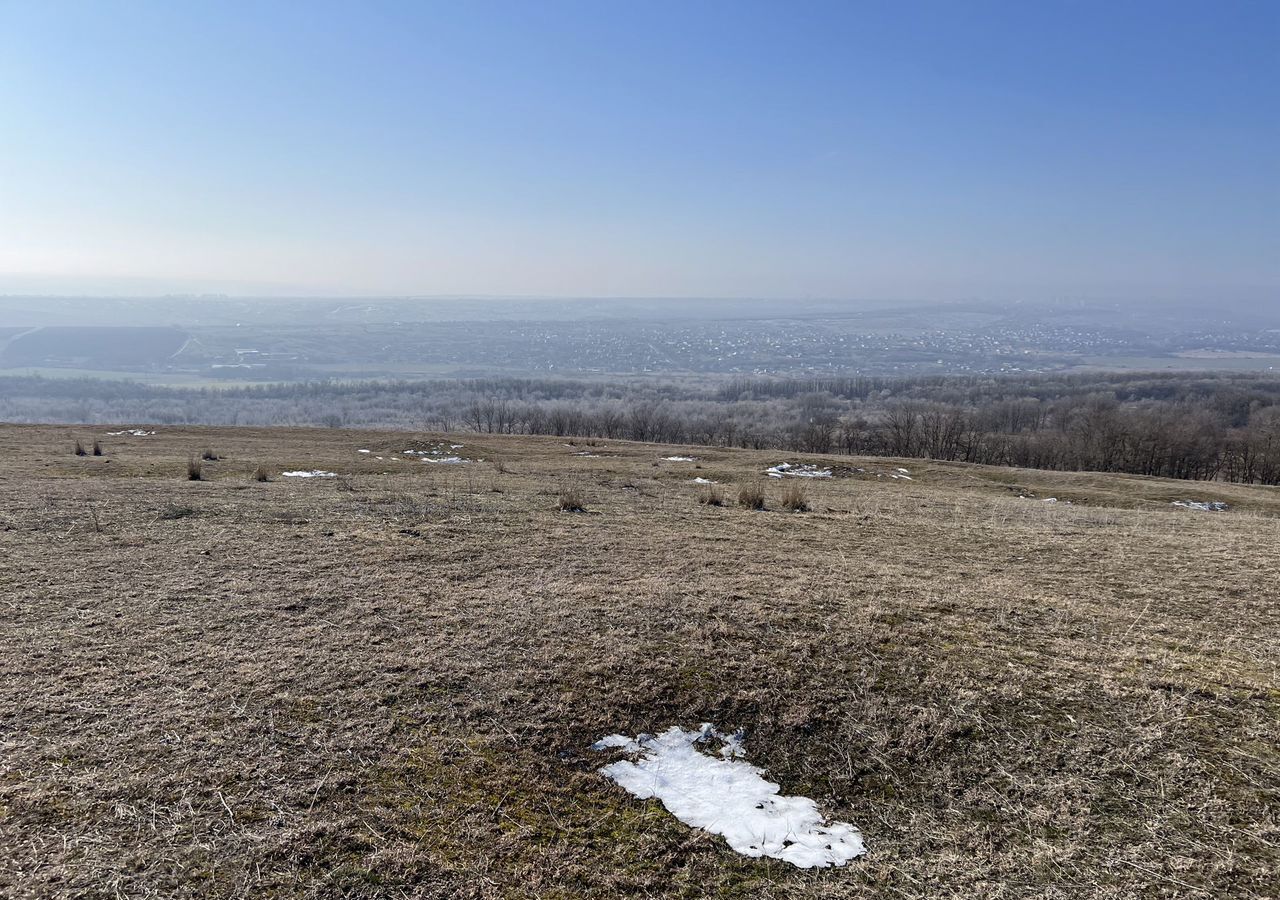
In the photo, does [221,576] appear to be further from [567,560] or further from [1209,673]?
[1209,673]

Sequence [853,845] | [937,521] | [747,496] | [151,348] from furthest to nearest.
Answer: [151,348]
[747,496]
[937,521]
[853,845]

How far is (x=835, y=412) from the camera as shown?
10825 cm

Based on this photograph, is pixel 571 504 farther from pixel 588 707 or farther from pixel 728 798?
pixel 728 798

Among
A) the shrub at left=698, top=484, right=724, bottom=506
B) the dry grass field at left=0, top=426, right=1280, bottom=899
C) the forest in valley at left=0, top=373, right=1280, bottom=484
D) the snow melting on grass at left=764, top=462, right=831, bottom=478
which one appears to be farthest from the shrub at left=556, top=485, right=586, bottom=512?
the forest in valley at left=0, top=373, right=1280, bottom=484

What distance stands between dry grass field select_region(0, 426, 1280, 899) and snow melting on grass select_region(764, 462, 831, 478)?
1724 cm

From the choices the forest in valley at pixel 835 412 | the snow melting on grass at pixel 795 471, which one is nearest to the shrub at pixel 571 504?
the snow melting on grass at pixel 795 471

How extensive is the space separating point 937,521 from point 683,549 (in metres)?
6.58

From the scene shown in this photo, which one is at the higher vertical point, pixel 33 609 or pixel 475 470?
pixel 33 609

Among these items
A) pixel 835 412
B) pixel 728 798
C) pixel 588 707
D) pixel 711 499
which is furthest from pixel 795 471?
pixel 835 412

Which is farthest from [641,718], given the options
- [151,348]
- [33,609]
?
[151,348]

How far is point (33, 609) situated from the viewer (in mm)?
6172

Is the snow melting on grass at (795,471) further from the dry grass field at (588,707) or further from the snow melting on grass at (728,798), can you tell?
the snow melting on grass at (728,798)

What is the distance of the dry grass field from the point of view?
3418 mm

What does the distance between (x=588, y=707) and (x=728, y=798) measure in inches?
48.2
